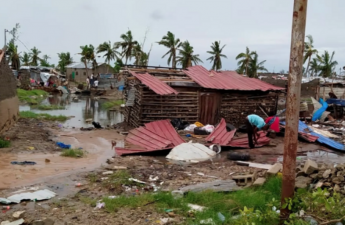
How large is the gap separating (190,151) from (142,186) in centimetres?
332

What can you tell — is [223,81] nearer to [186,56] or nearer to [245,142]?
[245,142]

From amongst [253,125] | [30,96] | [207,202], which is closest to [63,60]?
[30,96]

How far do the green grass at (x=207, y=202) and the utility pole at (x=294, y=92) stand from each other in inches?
37.5

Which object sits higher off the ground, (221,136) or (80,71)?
(80,71)

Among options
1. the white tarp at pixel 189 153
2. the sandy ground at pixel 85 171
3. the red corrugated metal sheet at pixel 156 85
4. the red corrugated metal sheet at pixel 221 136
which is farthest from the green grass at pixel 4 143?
the red corrugated metal sheet at pixel 221 136

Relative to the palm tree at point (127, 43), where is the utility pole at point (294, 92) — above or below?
below

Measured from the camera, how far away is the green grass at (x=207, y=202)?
4988mm

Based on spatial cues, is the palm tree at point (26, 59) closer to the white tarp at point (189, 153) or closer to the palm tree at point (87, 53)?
the palm tree at point (87, 53)

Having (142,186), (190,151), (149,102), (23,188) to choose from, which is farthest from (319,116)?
(23,188)

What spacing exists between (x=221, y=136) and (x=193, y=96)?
3355 mm

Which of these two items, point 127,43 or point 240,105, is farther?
point 127,43

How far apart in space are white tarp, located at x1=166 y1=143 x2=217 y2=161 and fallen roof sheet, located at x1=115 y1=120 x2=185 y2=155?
47cm

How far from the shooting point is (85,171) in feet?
26.4

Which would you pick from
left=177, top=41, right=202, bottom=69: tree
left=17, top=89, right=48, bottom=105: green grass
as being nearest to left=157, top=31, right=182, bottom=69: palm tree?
left=177, top=41, right=202, bottom=69: tree
